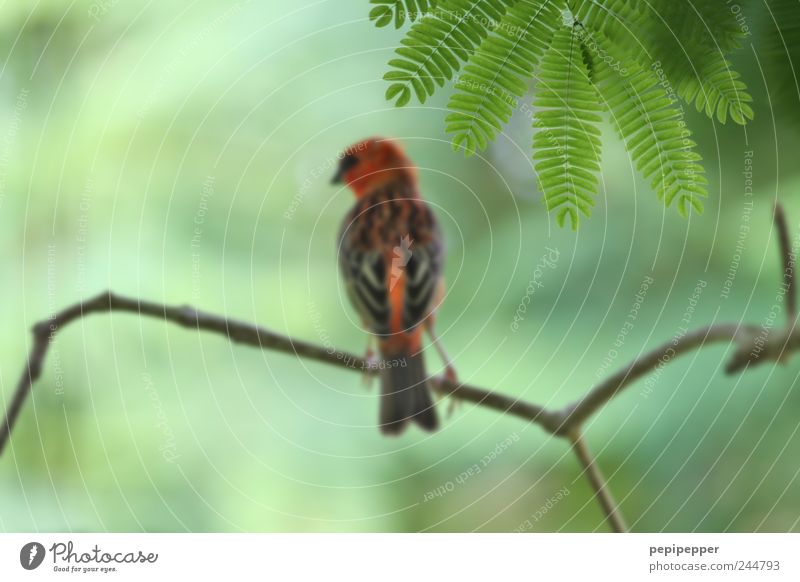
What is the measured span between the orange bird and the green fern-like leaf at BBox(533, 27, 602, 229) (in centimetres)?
26

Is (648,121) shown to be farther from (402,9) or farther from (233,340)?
(233,340)

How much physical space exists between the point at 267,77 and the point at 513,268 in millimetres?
385

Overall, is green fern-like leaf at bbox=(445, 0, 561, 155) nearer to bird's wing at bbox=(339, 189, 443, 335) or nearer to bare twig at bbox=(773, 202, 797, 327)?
bird's wing at bbox=(339, 189, 443, 335)

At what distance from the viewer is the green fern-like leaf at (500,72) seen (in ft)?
2.01

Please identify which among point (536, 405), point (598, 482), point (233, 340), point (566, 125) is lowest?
point (598, 482)

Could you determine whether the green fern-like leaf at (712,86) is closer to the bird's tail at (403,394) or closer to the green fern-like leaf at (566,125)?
the green fern-like leaf at (566,125)

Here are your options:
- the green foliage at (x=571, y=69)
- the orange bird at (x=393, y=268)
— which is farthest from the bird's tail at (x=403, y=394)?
the green foliage at (x=571, y=69)

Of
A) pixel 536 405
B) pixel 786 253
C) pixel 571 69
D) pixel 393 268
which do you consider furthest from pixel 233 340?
pixel 786 253

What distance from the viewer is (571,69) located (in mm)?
634

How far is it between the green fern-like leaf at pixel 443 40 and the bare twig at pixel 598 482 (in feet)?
1.52

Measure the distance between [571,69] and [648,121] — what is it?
0.32 feet

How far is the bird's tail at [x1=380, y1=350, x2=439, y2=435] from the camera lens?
2.88ft

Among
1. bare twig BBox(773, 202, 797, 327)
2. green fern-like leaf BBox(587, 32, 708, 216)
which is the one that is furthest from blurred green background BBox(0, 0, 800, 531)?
green fern-like leaf BBox(587, 32, 708, 216)

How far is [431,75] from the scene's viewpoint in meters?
0.63
